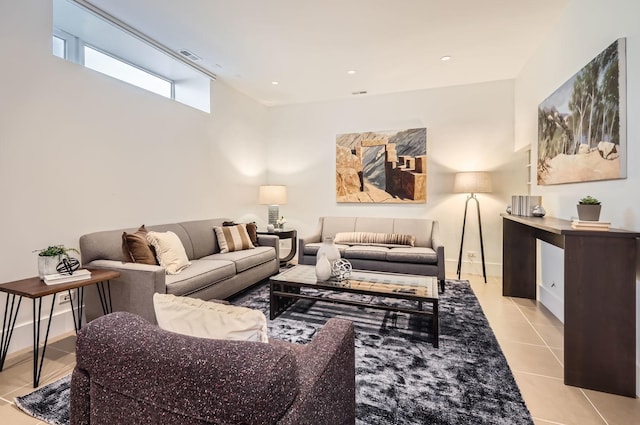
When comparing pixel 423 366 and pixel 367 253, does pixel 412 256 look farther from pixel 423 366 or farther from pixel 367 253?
pixel 423 366

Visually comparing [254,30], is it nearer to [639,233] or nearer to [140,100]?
[140,100]

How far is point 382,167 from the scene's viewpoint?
16.3ft

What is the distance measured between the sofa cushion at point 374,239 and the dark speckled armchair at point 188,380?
3.34m

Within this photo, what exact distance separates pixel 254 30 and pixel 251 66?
87 centimetres

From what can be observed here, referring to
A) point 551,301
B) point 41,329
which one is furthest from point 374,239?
point 41,329

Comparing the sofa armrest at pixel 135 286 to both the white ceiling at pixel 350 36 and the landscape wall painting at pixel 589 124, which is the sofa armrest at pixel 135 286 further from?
the landscape wall painting at pixel 589 124

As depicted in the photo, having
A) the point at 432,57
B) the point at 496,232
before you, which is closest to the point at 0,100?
the point at 432,57

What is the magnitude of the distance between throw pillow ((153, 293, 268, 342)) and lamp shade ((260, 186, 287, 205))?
397 cm

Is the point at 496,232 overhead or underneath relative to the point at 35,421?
overhead

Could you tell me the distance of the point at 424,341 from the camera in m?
2.46

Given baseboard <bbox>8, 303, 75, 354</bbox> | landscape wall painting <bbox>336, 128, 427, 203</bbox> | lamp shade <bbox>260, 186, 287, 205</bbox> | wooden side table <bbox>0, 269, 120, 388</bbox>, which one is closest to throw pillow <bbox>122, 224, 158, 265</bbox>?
wooden side table <bbox>0, 269, 120, 388</bbox>

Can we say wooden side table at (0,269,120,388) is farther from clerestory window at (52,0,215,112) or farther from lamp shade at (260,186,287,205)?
lamp shade at (260,186,287,205)

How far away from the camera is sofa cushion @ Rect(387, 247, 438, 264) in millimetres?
3709

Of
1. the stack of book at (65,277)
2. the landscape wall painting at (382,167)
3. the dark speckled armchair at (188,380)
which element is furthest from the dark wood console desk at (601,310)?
the stack of book at (65,277)
